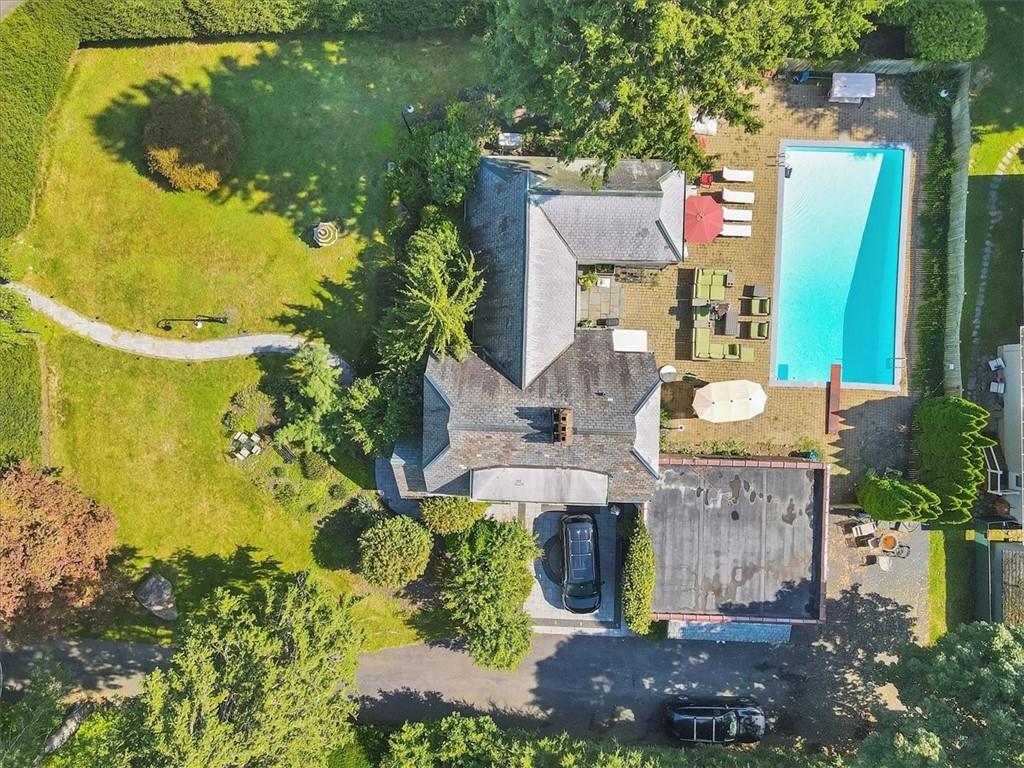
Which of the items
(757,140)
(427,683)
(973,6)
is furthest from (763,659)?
(973,6)

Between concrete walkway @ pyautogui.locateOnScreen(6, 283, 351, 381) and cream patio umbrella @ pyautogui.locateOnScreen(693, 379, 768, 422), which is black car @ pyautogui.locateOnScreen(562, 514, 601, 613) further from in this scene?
concrete walkway @ pyautogui.locateOnScreen(6, 283, 351, 381)

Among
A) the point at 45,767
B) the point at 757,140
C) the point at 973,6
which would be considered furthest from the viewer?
the point at 757,140

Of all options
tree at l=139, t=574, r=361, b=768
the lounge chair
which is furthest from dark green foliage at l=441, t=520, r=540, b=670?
the lounge chair

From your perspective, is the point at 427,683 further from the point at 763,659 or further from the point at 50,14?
the point at 50,14

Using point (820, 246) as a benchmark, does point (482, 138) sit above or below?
above

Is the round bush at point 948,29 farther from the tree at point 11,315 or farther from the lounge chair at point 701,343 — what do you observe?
the tree at point 11,315

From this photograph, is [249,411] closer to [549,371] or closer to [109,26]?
[549,371]
